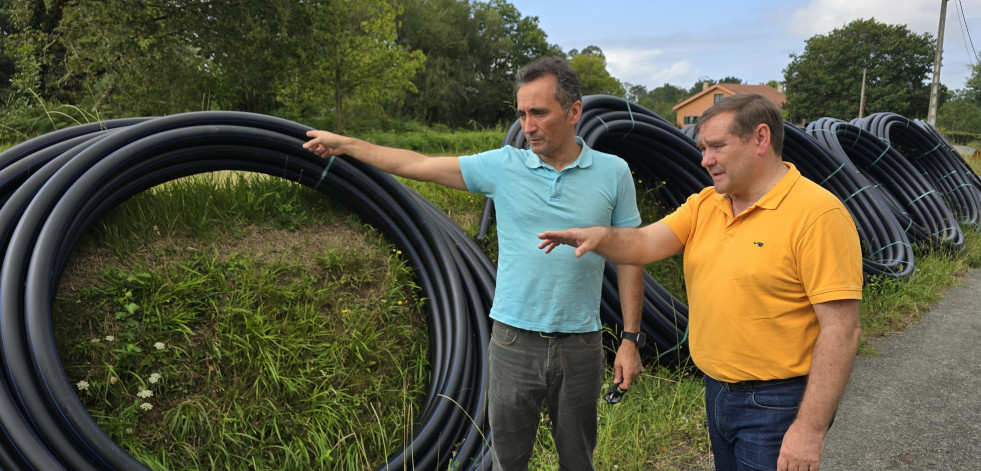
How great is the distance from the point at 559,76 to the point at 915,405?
3.44 m

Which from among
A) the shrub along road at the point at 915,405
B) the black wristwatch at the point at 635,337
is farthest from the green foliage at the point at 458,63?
the black wristwatch at the point at 635,337

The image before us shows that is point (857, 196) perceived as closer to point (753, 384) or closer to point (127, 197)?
point (753, 384)

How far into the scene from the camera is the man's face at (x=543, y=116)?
2.10 m

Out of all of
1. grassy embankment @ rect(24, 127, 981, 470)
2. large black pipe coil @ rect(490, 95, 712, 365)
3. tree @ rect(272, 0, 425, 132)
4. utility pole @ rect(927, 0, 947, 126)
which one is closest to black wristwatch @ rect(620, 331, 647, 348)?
grassy embankment @ rect(24, 127, 981, 470)

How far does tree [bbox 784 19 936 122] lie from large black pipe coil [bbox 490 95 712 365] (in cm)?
5344

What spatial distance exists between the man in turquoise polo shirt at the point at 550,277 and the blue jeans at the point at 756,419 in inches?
20.1

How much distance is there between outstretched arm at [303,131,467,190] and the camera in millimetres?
2309

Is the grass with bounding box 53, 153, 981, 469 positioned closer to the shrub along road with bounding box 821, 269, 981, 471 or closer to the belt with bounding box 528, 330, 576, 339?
the shrub along road with bounding box 821, 269, 981, 471

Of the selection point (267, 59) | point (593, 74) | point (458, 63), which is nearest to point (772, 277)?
point (267, 59)

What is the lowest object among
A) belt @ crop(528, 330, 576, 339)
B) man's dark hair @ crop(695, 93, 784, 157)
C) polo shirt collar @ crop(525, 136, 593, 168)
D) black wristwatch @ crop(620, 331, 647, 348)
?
black wristwatch @ crop(620, 331, 647, 348)

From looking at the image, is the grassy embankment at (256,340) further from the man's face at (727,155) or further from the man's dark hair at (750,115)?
the man's dark hair at (750,115)

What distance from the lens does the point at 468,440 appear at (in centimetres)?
292

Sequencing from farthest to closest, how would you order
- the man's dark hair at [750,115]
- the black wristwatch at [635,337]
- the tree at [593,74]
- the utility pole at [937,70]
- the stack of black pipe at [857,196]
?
the tree at [593,74] < the utility pole at [937,70] < the stack of black pipe at [857,196] < the black wristwatch at [635,337] < the man's dark hair at [750,115]

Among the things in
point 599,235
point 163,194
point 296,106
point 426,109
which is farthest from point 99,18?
point 426,109
